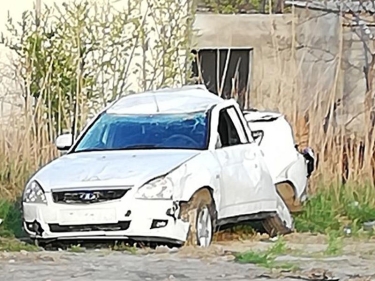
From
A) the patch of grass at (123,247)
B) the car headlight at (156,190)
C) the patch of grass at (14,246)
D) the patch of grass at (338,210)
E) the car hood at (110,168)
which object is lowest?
the patch of grass at (338,210)

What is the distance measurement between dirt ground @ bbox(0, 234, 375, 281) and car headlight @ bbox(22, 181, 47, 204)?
0.50 meters

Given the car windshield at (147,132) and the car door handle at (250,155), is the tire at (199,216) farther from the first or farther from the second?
the car door handle at (250,155)

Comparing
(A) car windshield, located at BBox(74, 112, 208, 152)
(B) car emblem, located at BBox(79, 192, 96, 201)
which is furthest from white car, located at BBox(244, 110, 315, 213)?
(B) car emblem, located at BBox(79, 192, 96, 201)

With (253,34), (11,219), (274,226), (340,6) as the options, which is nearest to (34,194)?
(11,219)

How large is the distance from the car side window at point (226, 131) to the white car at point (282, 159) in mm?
882

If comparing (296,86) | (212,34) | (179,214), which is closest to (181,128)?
(179,214)

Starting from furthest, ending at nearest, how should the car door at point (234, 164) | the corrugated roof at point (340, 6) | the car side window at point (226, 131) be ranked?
1. the corrugated roof at point (340, 6)
2. the car side window at point (226, 131)
3. the car door at point (234, 164)

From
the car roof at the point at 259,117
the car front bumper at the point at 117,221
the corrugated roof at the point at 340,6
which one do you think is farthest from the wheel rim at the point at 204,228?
the corrugated roof at the point at 340,6

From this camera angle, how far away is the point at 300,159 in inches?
538

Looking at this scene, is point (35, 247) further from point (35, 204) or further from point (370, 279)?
point (370, 279)

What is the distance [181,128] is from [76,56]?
20.6 feet

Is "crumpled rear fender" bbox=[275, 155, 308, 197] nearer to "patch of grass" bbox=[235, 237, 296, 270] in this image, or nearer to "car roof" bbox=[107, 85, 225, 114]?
"car roof" bbox=[107, 85, 225, 114]

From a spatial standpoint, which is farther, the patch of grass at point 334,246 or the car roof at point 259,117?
the car roof at point 259,117

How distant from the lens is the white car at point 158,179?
10758 millimetres
